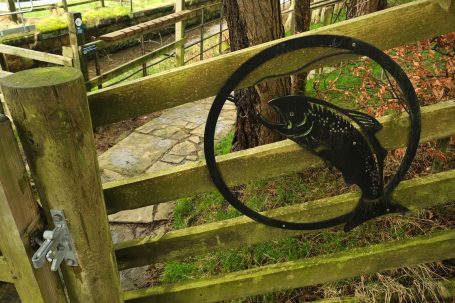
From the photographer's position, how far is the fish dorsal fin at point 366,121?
1319mm

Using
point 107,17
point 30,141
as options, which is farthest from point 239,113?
point 107,17

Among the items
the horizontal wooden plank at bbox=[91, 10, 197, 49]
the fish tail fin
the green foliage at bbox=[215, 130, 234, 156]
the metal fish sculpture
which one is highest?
the metal fish sculpture

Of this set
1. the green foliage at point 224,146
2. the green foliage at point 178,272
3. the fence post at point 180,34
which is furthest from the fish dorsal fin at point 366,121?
the fence post at point 180,34

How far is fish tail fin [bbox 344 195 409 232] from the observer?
1.54 metres

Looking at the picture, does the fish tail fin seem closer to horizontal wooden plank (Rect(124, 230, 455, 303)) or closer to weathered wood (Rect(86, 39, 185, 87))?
horizontal wooden plank (Rect(124, 230, 455, 303))

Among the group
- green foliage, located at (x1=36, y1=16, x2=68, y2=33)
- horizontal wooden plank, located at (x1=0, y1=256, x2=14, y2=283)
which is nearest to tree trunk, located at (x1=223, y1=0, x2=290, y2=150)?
horizontal wooden plank, located at (x1=0, y1=256, x2=14, y2=283)

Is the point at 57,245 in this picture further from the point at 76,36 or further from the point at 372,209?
the point at 76,36

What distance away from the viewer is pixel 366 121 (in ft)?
4.40

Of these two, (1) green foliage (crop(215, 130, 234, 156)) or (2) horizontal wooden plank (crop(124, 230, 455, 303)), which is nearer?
(2) horizontal wooden plank (crop(124, 230, 455, 303))

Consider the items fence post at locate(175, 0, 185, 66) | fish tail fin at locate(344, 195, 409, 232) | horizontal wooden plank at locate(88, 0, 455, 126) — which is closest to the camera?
horizontal wooden plank at locate(88, 0, 455, 126)

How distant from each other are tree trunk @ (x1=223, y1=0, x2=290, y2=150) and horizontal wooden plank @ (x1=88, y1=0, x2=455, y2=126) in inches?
41.6

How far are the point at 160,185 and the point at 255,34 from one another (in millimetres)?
1237

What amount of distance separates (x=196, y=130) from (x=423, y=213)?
2.66 m

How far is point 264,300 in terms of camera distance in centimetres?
210
